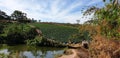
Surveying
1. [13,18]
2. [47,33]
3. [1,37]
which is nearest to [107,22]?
[1,37]

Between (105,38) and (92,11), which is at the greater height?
(92,11)

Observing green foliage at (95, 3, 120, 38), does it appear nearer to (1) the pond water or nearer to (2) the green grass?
(1) the pond water

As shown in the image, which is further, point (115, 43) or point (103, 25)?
point (103, 25)

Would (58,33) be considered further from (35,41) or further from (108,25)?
(108,25)

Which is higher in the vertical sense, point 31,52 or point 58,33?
point 58,33

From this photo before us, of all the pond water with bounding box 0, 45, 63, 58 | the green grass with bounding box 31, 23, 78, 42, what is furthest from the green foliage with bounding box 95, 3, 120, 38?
the green grass with bounding box 31, 23, 78, 42

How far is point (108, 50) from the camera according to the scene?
32.8 ft

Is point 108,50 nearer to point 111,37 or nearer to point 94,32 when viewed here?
point 111,37

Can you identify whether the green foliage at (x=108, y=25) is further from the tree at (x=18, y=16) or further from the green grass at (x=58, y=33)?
the tree at (x=18, y=16)

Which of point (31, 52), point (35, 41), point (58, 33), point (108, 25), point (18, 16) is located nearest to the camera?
point (108, 25)

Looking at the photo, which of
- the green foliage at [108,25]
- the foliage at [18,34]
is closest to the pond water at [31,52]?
the foliage at [18,34]

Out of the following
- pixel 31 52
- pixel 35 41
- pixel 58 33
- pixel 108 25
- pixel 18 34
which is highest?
pixel 108 25

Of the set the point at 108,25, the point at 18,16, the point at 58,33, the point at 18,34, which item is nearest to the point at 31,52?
Result: the point at 18,34

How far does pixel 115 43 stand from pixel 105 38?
421mm
